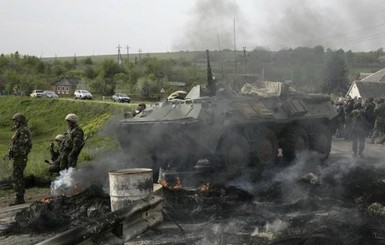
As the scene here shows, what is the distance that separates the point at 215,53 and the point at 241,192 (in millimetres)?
8901

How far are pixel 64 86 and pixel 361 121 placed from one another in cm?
8217

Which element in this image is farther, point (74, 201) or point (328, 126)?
point (328, 126)

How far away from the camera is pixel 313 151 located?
14.9 metres

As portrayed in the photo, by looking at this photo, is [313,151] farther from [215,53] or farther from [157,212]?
[157,212]

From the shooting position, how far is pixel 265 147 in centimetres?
1292

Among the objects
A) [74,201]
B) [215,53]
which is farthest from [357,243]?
[215,53]

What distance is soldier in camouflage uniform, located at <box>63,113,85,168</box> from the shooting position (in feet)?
34.2

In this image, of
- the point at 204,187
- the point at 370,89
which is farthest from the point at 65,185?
the point at 370,89

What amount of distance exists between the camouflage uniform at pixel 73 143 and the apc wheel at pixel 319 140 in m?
7.03

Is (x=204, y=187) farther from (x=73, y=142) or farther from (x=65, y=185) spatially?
(x=73, y=142)

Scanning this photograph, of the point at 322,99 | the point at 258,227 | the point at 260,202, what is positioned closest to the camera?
the point at 258,227

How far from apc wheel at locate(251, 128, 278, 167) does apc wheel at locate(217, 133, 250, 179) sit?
38cm

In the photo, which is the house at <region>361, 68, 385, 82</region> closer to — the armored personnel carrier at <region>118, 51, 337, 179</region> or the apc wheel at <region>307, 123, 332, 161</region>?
the apc wheel at <region>307, 123, 332, 161</region>

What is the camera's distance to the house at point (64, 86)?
299 ft
